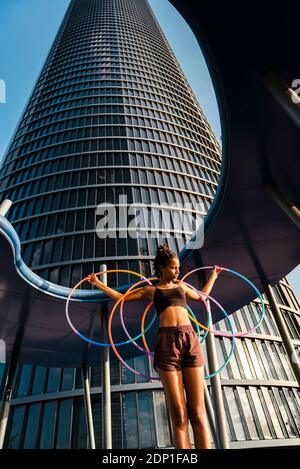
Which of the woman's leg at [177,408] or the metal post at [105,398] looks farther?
the metal post at [105,398]

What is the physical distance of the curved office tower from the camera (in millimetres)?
42281

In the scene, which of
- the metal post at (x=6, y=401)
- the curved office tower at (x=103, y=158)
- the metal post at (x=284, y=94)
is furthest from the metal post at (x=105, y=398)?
the curved office tower at (x=103, y=158)

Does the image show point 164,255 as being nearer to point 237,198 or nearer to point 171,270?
point 171,270

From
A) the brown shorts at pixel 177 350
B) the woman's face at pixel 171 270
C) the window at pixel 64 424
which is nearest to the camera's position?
the brown shorts at pixel 177 350

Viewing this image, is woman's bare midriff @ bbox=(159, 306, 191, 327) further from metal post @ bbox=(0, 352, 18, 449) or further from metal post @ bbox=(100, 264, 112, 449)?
metal post @ bbox=(0, 352, 18, 449)

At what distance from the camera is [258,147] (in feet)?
24.8

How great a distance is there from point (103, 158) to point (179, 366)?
51548mm

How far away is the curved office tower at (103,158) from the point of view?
42.3 metres

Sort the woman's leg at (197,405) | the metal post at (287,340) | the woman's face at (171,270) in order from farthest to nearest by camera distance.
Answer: the metal post at (287,340)
the woman's face at (171,270)
the woman's leg at (197,405)

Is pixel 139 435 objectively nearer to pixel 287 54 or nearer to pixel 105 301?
pixel 105 301

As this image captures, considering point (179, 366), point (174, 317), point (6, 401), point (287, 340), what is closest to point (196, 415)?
point (179, 366)

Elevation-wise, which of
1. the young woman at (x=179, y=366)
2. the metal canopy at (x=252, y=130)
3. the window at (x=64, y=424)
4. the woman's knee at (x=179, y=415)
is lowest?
the woman's knee at (x=179, y=415)

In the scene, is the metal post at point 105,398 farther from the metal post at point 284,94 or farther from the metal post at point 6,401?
the metal post at point 284,94

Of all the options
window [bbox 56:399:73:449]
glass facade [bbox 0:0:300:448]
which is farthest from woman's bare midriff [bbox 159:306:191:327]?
window [bbox 56:399:73:449]
